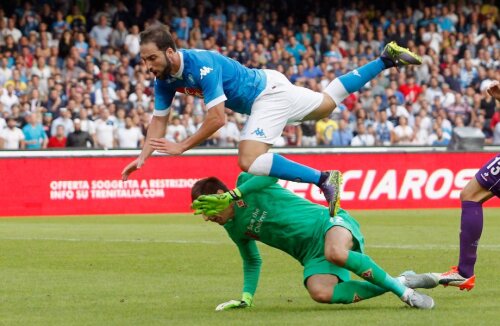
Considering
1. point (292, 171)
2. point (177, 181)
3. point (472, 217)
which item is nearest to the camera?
point (292, 171)

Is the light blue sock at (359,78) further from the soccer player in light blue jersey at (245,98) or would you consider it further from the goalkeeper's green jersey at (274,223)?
the goalkeeper's green jersey at (274,223)

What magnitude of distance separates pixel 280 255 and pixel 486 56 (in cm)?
1777

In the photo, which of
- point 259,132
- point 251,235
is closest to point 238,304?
point 251,235

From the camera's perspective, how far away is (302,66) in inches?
1115

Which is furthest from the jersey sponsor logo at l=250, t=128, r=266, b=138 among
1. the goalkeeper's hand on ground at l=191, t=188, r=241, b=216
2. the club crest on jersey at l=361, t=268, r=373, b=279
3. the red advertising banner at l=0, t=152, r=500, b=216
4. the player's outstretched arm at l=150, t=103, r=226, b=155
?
the red advertising banner at l=0, t=152, r=500, b=216

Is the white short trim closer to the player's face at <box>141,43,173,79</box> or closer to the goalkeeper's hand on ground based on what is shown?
the player's face at <box>141,43,173,79</box>

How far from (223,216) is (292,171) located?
0.97 meters

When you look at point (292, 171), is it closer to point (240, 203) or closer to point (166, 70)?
point (240, 203)

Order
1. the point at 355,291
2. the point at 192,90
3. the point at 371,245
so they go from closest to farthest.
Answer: the point at 355,291, the point at 192,90, the point at 371,245

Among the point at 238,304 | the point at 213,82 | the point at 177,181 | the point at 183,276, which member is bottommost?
the point at 177,181

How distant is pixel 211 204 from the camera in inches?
345

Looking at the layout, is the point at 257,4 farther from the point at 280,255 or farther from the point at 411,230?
the point at 280,255

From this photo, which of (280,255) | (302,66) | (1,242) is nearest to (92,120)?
(302,66)

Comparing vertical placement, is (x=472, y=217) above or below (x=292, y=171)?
below
